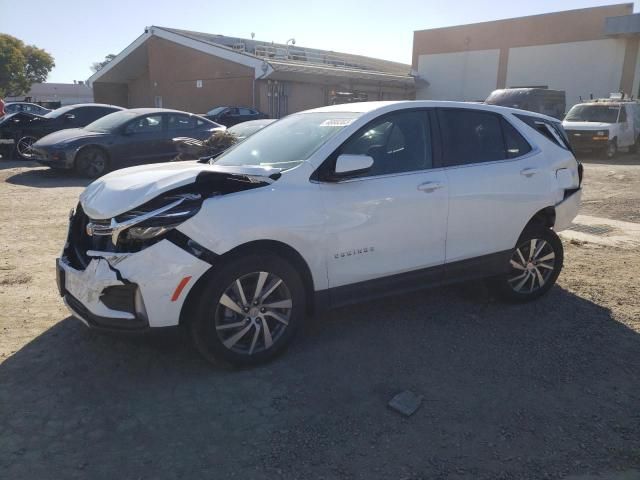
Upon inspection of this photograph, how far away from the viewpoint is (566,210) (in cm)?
493

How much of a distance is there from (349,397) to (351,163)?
150 cm

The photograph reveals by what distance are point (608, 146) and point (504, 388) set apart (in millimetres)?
17025

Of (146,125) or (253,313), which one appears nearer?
(253,313)

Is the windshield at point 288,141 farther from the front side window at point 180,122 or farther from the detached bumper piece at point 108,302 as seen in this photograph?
the front side window at point 180,122

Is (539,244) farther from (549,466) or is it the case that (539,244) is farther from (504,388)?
(549,466)

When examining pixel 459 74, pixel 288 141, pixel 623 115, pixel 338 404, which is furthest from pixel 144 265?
pixel 459 74

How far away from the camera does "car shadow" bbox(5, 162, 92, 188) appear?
34.6 ft

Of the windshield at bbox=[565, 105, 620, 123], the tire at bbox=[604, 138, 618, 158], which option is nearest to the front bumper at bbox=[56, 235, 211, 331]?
the tire at bbox=[604, 138, 618, 158]

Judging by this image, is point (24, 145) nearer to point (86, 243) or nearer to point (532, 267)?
point (86, 243)

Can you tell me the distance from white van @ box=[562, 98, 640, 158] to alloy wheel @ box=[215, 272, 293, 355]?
17.1m

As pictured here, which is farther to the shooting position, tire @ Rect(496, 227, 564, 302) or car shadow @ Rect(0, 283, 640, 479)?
tire @ Rect(496, 227, 564, 302)

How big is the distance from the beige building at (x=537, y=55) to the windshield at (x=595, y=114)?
44.4 feet

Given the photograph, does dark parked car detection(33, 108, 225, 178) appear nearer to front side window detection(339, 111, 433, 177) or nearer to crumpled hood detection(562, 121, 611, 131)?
front side window detection(339, 111, 433, 177)

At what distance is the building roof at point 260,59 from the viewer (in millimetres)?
25719
